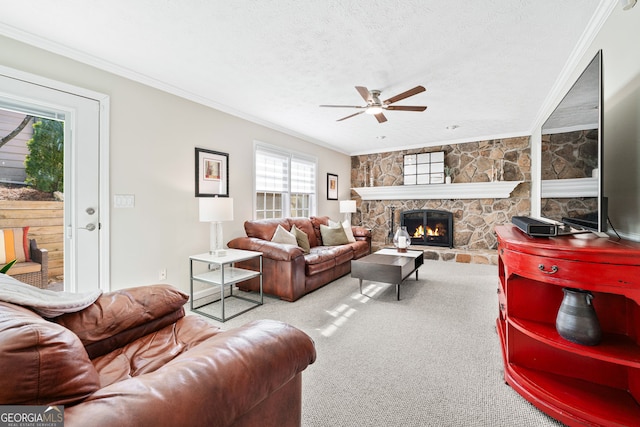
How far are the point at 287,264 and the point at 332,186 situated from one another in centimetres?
333

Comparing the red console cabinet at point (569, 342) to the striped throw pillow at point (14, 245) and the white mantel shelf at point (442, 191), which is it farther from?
the white mantel shelf at point (442, 191)

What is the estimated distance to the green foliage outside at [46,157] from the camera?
2.31 m

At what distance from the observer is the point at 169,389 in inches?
29.2

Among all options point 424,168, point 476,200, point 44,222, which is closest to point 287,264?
point 44,222

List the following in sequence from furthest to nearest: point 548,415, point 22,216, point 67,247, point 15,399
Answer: point 67,247
point 22,216
point 548,415
point 15,399

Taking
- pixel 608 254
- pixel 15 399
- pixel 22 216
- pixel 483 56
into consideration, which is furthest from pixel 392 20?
pixel 22 216

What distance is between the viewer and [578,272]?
136 cm

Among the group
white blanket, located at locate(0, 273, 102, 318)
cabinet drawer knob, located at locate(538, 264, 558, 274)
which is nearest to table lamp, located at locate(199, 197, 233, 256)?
white blanket, located at locate(0, 273, 102, 318)

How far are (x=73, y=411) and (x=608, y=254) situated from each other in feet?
6.49

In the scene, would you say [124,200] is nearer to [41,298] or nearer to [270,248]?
[270,248]

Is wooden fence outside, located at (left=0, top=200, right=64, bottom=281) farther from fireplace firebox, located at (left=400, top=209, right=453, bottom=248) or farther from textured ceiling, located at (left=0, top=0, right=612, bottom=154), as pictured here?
fireplace firebox, located at (left=400, top=209, right=453, bottom=248)

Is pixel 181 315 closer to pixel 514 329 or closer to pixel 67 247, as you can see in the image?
pixel 67 247

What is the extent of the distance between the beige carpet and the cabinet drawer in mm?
753

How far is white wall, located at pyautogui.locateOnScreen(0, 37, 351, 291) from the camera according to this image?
255 cm
